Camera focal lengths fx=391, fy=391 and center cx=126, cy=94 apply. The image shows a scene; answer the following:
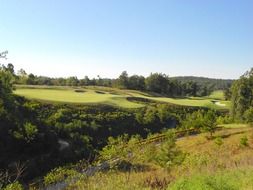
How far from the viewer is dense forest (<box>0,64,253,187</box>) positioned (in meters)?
34.8

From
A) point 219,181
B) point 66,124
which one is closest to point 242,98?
point 66,124

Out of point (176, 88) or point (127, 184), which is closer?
point (127, 184)

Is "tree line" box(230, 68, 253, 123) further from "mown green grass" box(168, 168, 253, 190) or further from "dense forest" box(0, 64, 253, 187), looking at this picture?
"mown green grass" box(168, 168, 253, 190)

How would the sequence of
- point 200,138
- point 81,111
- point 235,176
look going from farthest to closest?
point 81,111 → point 200,138 → point 235,176

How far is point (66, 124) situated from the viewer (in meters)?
55.1

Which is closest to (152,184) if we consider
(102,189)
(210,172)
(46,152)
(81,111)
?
(102,189)

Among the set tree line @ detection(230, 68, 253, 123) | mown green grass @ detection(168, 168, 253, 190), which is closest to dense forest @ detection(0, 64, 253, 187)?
tree line @ detection(230, 68, 253, 123)

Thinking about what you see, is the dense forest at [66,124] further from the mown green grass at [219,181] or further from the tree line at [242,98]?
the mown green grass at [219,181]

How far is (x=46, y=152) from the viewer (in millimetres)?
41156

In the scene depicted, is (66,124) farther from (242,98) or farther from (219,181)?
(219,181)

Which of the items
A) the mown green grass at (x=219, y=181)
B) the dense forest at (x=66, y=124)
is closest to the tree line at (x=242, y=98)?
the dense forest at (x=66, y=124)

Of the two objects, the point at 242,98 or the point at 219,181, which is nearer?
the point at 219,181

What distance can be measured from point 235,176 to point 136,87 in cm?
12862

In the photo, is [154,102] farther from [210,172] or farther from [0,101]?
[210,172]
